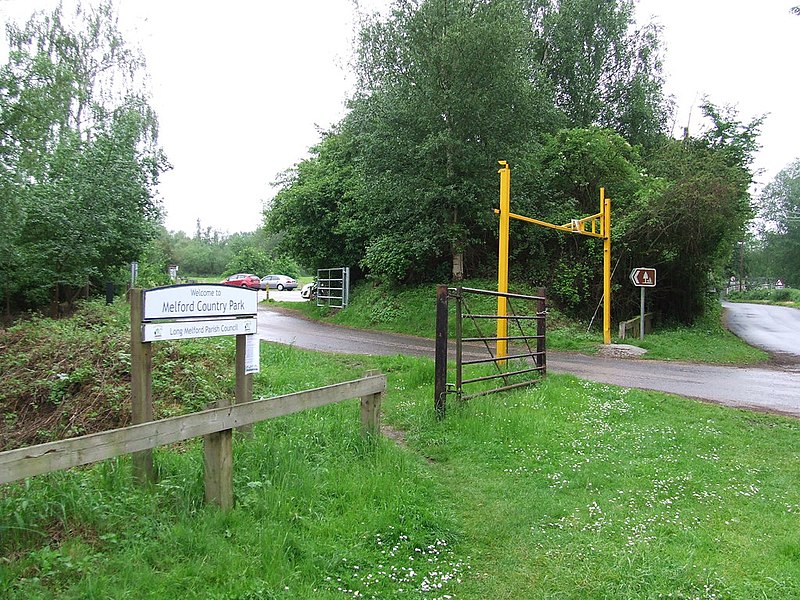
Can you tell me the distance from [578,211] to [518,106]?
5.03 meters

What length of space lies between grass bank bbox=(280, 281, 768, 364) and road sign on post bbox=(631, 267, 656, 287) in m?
1.64

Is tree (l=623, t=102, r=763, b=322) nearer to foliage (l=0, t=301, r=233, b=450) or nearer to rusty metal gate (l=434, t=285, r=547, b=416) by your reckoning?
rusty metal gate (l=434, t=285, r=547, b=416)

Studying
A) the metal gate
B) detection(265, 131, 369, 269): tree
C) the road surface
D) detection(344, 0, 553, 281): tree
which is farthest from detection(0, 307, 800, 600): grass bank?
the metal gate

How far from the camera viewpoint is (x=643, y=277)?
16.8 metres

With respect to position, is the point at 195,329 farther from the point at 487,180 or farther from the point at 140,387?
the point at 487,180

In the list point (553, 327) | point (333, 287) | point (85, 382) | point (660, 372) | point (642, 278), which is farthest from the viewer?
point (333, 287)

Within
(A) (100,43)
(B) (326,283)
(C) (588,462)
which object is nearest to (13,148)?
(C) (588,462)

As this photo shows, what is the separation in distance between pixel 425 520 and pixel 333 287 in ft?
72.4

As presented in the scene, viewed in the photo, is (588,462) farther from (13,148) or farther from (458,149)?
(458,149)

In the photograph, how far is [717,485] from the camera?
16.0 feet

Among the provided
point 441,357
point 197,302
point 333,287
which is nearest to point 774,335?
point 333,287

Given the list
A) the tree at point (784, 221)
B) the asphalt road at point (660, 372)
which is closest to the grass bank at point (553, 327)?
the asphalt road at point (660, 372)

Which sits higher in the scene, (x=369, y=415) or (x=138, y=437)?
(x=138, y=437)

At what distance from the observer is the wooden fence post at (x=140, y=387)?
153 inches
